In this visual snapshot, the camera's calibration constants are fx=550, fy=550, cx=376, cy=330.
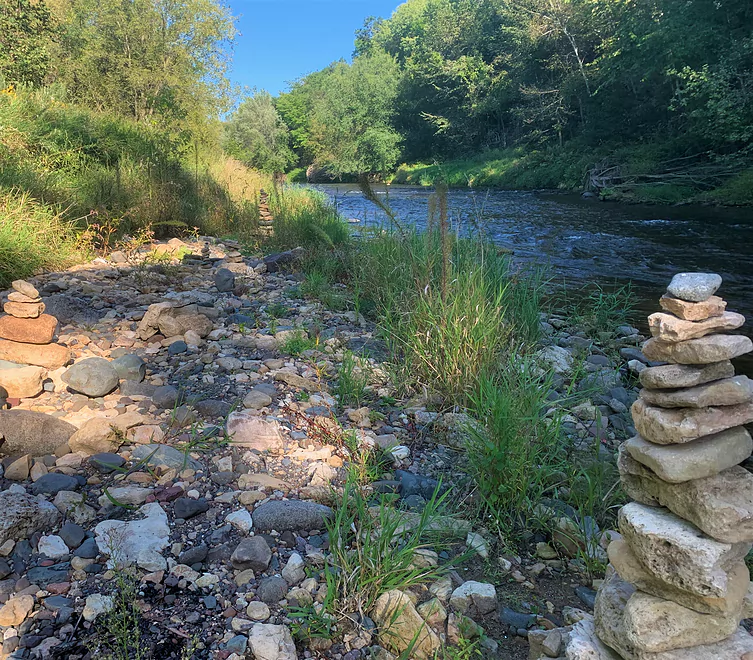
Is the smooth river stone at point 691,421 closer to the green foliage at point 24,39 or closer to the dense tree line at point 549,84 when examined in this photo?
the dense tree line at point 549,84

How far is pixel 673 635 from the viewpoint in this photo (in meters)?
1.45

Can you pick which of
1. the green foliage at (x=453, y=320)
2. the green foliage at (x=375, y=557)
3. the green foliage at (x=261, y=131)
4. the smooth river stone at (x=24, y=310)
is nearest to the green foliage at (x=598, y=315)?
the green foliage at (x=453, y=320)

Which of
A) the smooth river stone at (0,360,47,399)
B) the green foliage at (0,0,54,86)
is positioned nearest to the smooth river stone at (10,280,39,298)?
the smooth river stone at (0,360,47,399)

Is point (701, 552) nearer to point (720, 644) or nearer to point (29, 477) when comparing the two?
point (720, 644)

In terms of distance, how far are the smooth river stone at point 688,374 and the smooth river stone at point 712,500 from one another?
10.1 inches

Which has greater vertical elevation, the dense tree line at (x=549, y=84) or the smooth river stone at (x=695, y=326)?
the dense tree line at (x=549, y=84)

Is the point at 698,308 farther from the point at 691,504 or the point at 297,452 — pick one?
the point at 297,452

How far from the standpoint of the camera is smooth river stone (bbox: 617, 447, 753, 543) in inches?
55.5

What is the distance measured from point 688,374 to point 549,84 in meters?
33.6

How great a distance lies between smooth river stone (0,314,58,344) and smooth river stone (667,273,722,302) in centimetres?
375

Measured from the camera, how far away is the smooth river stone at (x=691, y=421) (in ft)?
4.81

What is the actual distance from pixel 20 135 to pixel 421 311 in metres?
7.50

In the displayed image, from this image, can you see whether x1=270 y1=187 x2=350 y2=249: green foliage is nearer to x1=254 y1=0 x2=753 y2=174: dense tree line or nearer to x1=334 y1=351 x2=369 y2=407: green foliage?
x1=254 y1=0 x2=753 y2=174: dense tree line

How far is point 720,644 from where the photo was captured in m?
1.49
